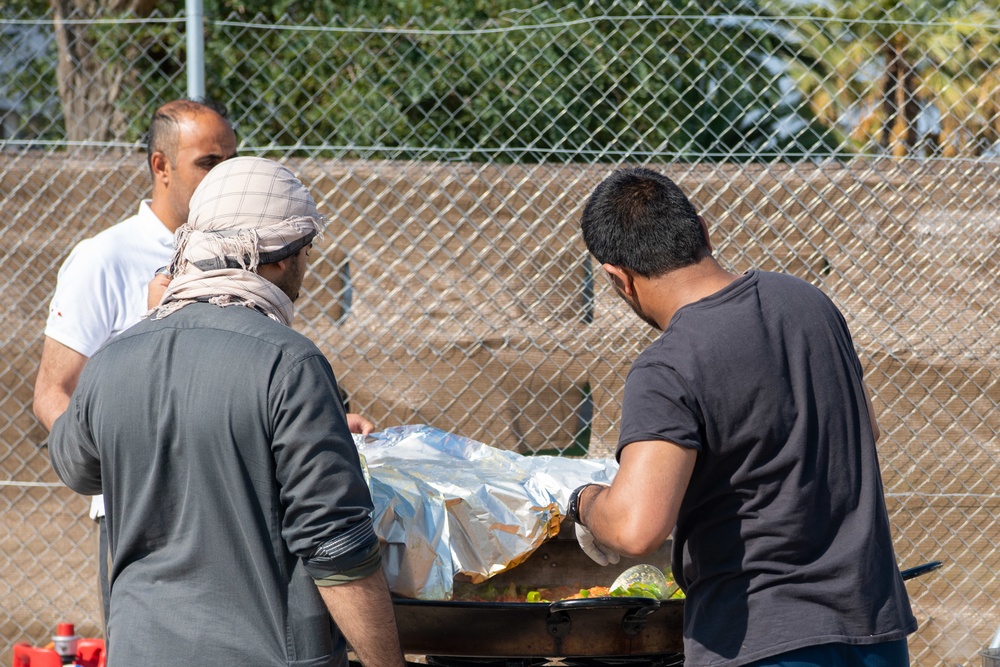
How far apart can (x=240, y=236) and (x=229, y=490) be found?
0.47 metres

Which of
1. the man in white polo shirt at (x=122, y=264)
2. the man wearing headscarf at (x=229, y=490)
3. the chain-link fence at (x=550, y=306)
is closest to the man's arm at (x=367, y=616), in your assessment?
the man wearing headscarf at (x=229, y=490)

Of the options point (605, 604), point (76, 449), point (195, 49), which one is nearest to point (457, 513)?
point (605, 604)

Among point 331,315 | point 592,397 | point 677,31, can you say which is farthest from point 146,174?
point 677,31

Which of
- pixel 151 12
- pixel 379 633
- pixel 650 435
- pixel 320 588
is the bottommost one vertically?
pixel 379 633

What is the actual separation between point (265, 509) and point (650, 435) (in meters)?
0.70

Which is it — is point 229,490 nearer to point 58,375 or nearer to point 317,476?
point 317,476

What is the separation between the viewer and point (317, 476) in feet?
5.51

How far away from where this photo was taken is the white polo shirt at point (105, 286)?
2758mm

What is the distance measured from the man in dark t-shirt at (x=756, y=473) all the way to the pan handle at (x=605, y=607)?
205 mm

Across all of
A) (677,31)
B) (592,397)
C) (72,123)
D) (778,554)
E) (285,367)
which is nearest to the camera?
(285,367)

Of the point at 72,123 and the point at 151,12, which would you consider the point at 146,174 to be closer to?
the point at 72,123

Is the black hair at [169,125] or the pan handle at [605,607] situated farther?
the black hair at [169,125]

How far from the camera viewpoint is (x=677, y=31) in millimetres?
7535

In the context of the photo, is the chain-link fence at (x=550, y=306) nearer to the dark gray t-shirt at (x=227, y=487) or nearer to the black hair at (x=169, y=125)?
the black hair at (x=169, y=125)
